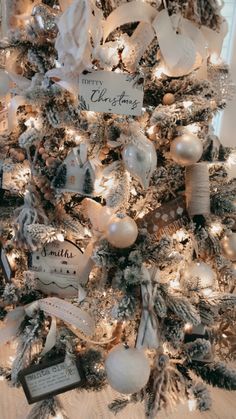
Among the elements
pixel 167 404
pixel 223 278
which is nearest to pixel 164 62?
pixel 223 278

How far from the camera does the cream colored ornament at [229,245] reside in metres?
0.94

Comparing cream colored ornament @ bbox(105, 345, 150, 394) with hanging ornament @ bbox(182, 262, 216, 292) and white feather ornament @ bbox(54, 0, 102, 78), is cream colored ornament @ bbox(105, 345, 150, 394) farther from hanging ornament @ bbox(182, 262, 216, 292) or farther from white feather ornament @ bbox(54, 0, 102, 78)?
white feather ornament @ bbox(54, 0, 102, 78)

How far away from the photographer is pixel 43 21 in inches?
32.6

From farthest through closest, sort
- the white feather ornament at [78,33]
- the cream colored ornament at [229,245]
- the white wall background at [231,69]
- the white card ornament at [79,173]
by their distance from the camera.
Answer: the white wall background at [231,69], the cream colored ornament at [229,245], the white card ornament at [79,173], the white feather ornament at [78,33]

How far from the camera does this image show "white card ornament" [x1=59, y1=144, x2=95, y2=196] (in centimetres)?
84

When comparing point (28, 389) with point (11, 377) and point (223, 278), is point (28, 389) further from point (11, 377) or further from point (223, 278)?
point (223, 278)

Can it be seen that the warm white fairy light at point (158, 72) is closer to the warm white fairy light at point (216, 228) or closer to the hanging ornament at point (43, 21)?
the hanging ornament at point (43, 21)

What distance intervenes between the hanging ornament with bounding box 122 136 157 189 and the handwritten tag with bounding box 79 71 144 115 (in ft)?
0.27

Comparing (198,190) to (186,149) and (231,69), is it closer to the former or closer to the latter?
(186,149)

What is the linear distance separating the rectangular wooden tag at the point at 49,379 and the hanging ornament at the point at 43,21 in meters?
0.74

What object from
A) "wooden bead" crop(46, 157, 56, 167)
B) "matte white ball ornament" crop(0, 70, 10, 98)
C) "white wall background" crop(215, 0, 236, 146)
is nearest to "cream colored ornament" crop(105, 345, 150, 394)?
"wooden bead" crop(46, 157, 56, 167)

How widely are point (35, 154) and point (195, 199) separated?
39cm

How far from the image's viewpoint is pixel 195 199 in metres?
0.88

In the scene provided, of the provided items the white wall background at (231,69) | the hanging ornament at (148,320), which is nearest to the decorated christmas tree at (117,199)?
the hanging ornament at (148,320)
